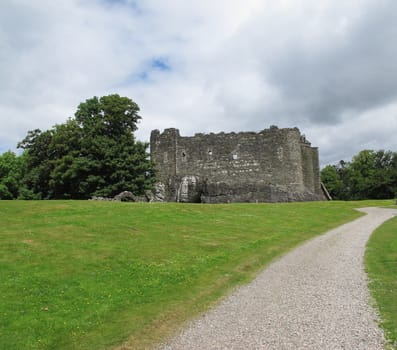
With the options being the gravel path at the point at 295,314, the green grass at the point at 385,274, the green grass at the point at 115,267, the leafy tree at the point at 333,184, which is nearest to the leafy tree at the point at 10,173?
the green grass at the point at 115,267

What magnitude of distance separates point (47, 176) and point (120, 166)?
984cm

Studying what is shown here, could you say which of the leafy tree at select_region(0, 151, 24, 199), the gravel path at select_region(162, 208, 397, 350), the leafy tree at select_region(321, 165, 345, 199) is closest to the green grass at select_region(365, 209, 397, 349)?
the gravel path at select_region(162, 208, 397, 350)

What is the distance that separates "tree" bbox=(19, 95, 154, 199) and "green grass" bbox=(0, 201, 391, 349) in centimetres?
1237

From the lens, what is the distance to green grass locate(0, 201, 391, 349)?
8.73 meters

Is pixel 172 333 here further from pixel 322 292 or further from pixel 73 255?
pixel 73 255

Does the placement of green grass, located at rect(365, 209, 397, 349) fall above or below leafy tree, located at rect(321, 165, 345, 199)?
below

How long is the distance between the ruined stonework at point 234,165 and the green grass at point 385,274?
86.1ft

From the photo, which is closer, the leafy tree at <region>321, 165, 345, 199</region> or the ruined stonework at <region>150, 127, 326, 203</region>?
the ruined stonework at <region>150, 127, 326, 203</region>

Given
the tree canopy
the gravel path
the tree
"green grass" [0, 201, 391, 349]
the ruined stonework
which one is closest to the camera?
the gravel path

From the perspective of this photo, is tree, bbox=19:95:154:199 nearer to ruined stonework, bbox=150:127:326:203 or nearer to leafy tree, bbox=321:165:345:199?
ruined stonework, bbox=150:127:326:203

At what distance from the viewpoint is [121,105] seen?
41344 mm

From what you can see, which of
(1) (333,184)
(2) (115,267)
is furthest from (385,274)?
(1) (333,184)

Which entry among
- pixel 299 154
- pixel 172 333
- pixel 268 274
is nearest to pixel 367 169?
pixel 299 154

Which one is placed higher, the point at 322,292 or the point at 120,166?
the point at 120,166
